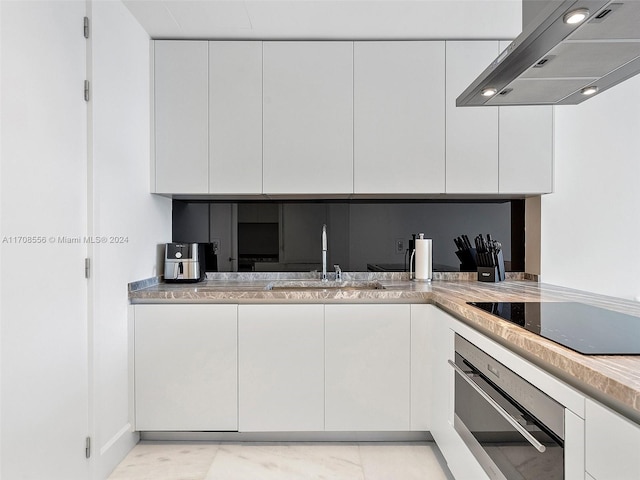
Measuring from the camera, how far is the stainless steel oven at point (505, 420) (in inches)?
41.7

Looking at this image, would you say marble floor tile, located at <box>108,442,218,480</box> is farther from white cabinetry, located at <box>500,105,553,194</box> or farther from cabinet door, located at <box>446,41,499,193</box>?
white cabinetry, located at <box>500,105,553,194</box>

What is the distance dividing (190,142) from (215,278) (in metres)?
0.93

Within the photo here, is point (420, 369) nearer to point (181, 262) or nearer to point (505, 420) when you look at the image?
point (505, 420)

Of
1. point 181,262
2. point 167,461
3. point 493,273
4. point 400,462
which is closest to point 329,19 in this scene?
point 181,262

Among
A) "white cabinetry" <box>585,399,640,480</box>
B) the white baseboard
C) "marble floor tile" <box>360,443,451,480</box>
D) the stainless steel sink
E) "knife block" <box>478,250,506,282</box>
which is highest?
"knife block" <box>478,250,506,282</box>

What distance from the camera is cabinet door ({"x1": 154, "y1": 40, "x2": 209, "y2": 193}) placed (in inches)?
102

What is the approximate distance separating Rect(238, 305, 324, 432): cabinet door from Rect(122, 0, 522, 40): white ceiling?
5.17ft

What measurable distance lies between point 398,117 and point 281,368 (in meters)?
1.61

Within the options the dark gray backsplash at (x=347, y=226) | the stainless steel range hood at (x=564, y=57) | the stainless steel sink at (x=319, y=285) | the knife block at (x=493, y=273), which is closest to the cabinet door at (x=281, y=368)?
the stainless steel sink at (x=319, y=285)

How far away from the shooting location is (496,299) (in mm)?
Answer: 1925

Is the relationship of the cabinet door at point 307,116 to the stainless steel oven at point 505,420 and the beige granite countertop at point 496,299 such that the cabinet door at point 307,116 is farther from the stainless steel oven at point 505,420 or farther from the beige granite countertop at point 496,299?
the stainless steel oven at point 505,420

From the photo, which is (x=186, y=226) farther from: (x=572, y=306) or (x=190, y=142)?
(x=572, y=306)

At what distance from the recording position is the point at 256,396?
2324mm

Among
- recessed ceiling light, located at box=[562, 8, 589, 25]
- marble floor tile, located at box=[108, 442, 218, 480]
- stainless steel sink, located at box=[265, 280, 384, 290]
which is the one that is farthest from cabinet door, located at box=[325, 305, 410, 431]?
recessed ceiling light, located at box=[562, 8, 589, 25]
